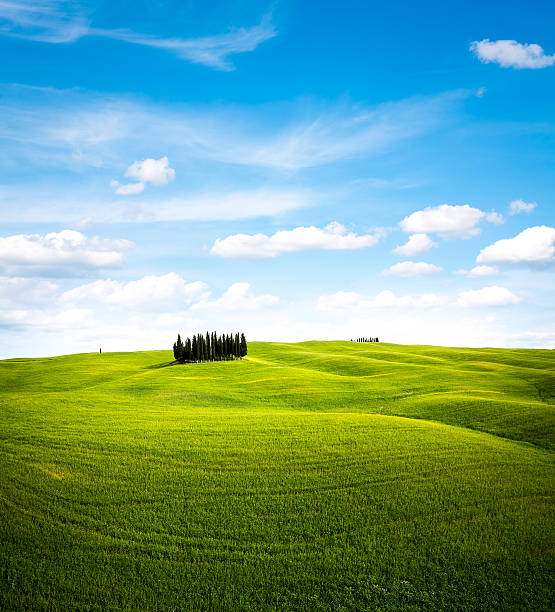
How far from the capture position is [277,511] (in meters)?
16.4

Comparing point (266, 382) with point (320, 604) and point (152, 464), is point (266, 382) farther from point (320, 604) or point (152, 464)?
point (320, 604)

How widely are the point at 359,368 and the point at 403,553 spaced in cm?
6142

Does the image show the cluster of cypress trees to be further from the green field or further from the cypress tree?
the green field

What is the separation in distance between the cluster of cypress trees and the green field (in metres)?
57.5

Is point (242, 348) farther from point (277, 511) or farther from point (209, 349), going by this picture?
point (277, 511)

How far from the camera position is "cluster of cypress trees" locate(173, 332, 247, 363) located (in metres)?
91.6

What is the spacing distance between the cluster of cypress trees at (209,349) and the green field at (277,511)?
5745 cm

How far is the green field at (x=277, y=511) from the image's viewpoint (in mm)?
12367

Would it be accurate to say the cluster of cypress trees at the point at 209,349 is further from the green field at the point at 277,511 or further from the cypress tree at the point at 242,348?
the green field at the point at 277,511

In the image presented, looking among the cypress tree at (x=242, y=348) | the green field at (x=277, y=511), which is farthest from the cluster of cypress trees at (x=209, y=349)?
the green field at (x=277, y=511)

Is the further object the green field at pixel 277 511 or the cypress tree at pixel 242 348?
the cypress tree at pixel 242 348

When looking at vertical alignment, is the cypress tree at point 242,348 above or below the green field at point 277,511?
above

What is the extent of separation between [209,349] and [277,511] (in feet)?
257

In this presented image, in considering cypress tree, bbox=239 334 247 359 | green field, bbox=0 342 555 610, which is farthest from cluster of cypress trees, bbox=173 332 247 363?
green field, bbox=0 342 555 610
